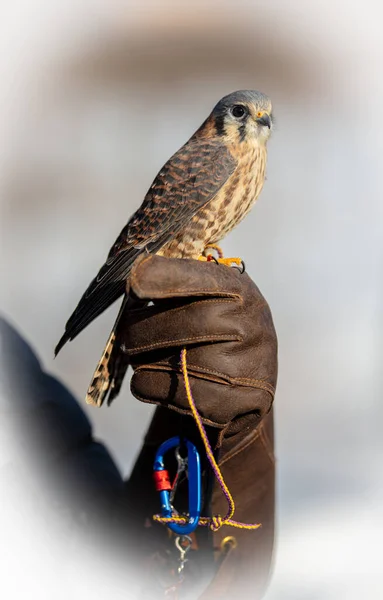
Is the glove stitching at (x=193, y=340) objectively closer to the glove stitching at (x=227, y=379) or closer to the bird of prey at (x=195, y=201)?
the glove stitching at (x=227, y=379)

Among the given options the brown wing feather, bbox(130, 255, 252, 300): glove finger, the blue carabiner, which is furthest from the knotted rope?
the brown wing feather

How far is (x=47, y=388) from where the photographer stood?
2.71 metres

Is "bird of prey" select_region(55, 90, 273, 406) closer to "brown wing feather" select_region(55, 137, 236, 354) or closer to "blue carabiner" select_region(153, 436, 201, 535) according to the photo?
"brown wing feather" select_region(55, 137, 236, 354)

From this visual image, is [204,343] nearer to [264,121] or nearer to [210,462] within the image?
[210,462]

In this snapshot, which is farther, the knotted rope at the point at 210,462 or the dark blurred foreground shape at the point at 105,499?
the dark blurred foreground shape at the point at 105,499

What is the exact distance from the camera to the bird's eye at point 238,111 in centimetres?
268

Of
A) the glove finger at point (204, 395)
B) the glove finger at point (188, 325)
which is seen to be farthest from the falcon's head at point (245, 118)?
the glove finger at point (204, 395)

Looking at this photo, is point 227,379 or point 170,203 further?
point 170,203

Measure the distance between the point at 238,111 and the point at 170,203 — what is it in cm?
58

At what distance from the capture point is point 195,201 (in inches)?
96.0

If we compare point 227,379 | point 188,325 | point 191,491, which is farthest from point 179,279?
point 191,491

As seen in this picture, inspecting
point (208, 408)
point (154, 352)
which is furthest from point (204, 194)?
point (208, 408)

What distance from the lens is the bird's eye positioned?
105 inches

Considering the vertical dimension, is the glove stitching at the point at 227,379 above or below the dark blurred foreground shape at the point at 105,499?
above
